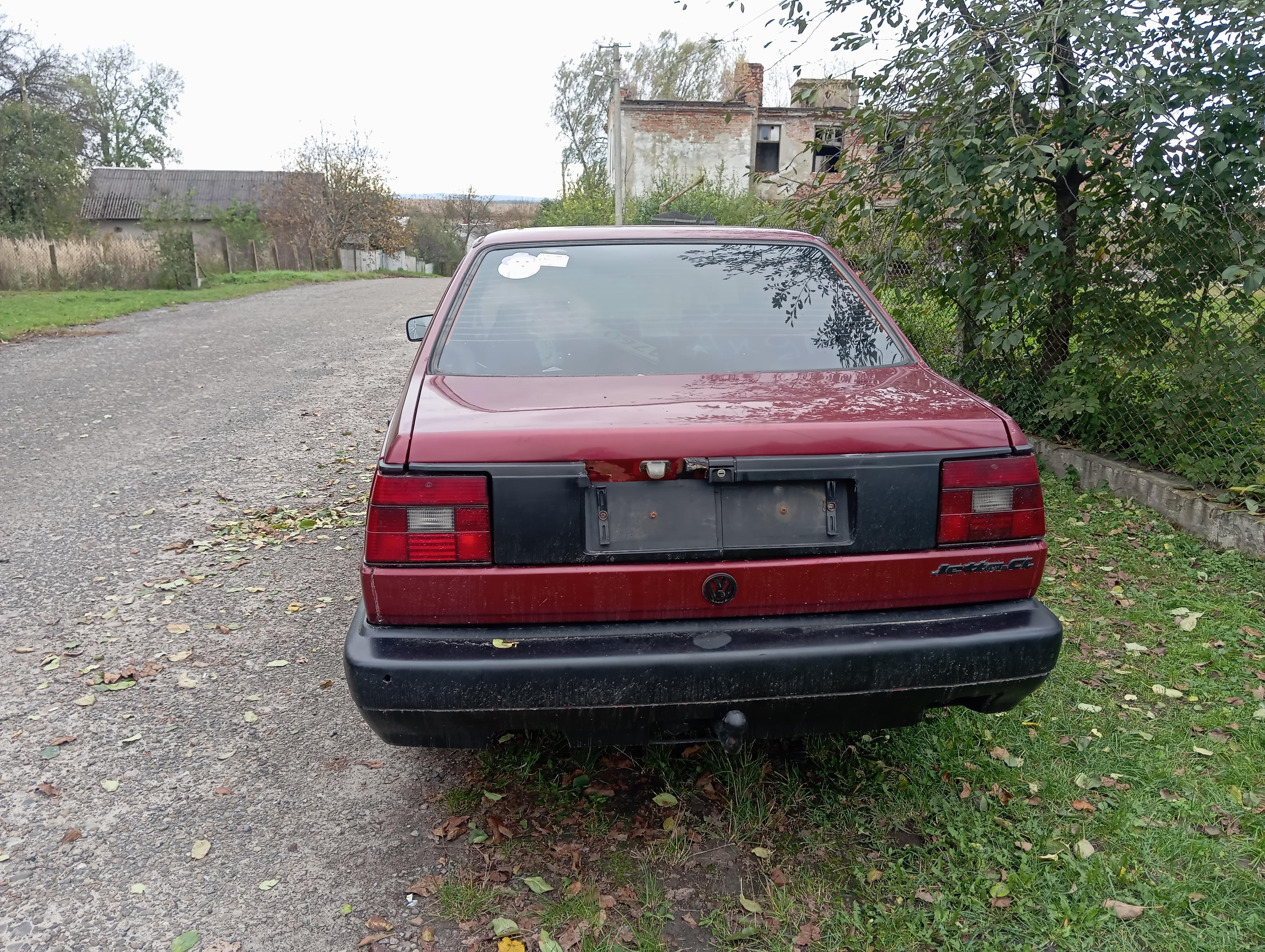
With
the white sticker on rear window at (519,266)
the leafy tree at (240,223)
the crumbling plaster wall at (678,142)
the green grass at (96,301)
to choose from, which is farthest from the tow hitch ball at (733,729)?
the crumbling plaster wall at (678,142)

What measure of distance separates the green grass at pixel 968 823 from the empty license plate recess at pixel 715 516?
3.09ft

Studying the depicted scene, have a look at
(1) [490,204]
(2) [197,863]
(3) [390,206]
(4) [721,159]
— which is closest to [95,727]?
(2) [197,863]

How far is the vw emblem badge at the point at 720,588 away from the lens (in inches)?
87.6

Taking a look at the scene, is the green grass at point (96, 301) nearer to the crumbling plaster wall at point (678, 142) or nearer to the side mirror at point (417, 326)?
the side mirror at point (417, 326)

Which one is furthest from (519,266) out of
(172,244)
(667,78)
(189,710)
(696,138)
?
(667,78)

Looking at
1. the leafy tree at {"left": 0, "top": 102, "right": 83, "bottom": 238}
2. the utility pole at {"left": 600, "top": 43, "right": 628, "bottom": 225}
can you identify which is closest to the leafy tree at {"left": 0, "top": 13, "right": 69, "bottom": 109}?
the leafy tree at {"left": 0, "top": 102, "right": 83, "bottom": 238}

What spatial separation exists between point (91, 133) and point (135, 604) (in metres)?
64.4

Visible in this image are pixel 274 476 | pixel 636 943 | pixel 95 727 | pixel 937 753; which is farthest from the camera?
pixel 274 476

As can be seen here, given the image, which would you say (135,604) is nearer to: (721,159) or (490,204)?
(721,159)

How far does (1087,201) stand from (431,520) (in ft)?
14.9

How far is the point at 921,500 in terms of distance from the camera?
226cm

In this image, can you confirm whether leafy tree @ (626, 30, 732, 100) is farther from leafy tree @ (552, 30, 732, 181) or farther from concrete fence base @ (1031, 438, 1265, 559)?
concrete fence base @ (1031, 438, 1265, 559)

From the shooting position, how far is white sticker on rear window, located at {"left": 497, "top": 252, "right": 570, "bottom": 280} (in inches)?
126

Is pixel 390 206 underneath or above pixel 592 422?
above
